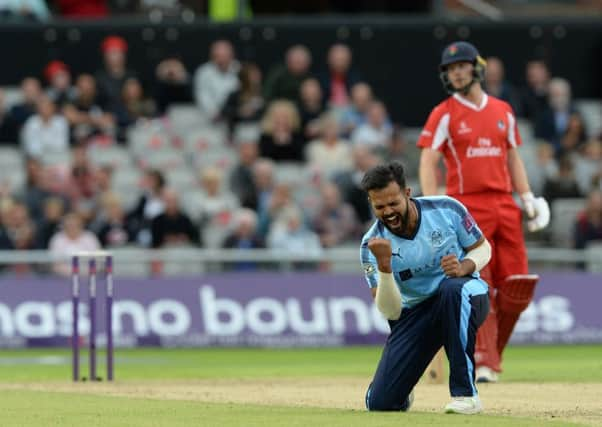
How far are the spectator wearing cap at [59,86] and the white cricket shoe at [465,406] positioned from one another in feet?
45.2

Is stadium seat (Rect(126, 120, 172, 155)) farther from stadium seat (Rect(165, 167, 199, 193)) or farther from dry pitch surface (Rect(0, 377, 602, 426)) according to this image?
dry pitch surface (Rect(0, 377, 602, 426))

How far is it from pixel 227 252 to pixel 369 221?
108 inches

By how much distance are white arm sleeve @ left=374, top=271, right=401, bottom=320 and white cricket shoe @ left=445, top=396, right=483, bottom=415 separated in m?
0.71

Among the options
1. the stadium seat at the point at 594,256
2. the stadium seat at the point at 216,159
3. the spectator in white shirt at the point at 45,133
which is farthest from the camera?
the stadium seat at the point at 216,159

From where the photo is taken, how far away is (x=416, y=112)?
2523 cm

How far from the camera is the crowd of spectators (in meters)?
21.1

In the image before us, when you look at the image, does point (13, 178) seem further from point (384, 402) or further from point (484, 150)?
point (384, 402)

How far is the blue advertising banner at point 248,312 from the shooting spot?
65.2ft

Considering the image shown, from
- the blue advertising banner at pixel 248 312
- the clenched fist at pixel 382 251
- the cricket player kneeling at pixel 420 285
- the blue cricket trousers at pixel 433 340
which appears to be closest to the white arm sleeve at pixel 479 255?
the cricket player kneeling at pixel 420 285

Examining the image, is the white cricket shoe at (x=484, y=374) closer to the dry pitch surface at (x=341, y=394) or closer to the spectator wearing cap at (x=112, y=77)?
the dry pitch surface at (x=341, y=394)

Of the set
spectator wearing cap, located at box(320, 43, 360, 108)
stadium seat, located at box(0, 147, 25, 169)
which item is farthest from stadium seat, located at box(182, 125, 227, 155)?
stadium seat, located at box(0, 147, 25, 169)

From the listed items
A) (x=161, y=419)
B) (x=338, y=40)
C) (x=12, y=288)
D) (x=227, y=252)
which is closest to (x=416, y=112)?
(x=338, y=40)

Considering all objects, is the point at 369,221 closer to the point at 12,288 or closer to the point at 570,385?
Result: the point at 12,288

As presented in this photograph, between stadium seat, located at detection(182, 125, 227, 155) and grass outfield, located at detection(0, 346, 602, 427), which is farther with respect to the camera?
stadium seat, located at detection(182, 125, 227, 155)
